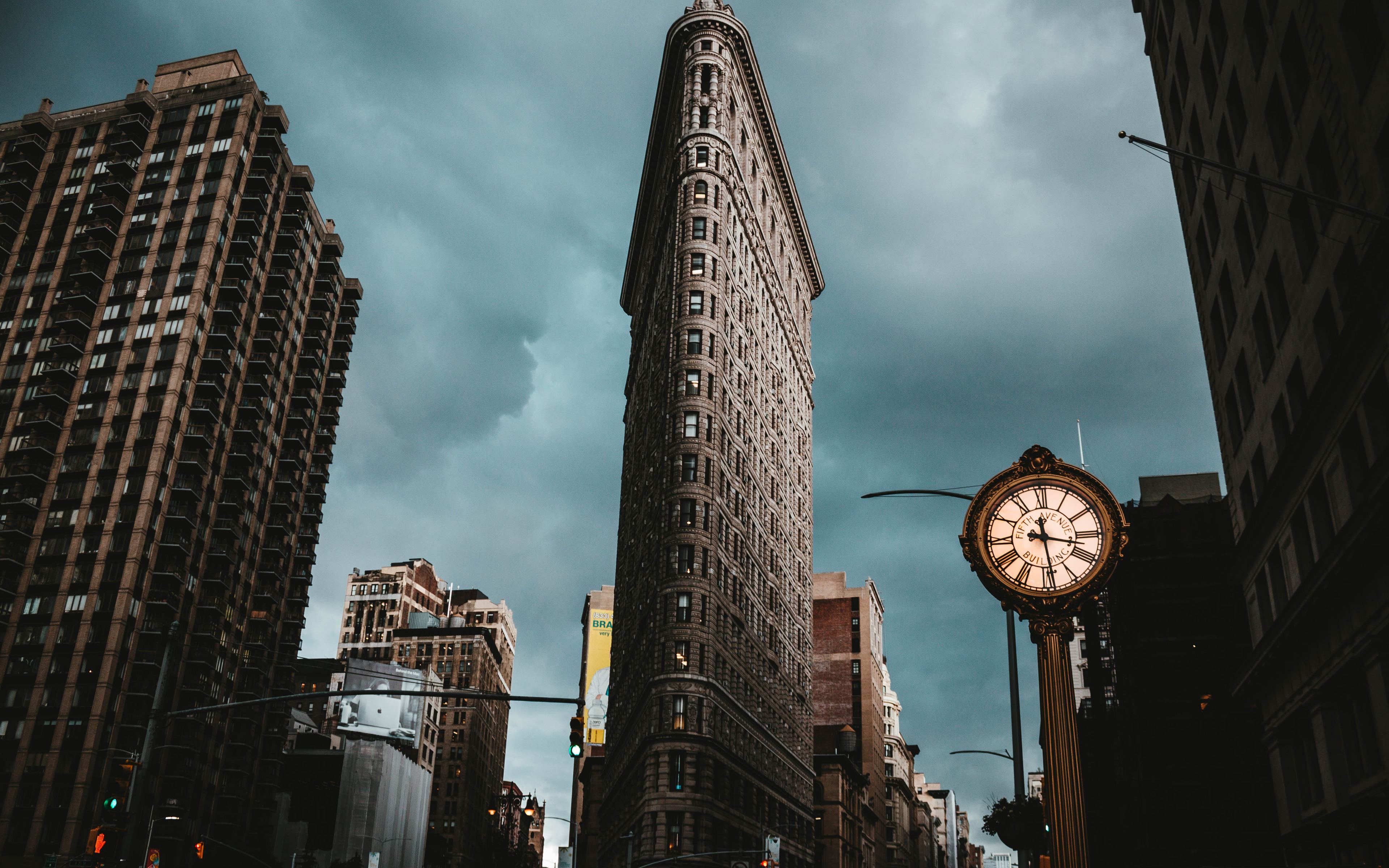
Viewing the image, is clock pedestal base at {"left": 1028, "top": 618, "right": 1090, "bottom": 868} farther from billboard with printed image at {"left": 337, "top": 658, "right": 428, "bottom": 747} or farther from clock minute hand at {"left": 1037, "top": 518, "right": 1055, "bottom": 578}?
billboard with printed image at {"left": 337, "top": 658, "right": 428, "bottom": 747}

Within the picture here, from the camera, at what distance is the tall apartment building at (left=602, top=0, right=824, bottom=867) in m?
74.4

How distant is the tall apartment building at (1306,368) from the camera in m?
22.7

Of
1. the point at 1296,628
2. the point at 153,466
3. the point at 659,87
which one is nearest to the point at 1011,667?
the point at 1296,628

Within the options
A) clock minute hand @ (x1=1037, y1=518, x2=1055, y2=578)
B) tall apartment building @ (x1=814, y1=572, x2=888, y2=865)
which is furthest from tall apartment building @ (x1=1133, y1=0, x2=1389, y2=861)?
tall apartment building @ (x1=814, y1=572, x2=888, y2=865)

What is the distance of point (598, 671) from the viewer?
499 ft

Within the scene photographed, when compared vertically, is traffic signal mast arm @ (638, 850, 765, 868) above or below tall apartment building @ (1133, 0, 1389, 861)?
below

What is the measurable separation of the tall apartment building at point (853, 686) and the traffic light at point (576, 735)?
11925 centimetres

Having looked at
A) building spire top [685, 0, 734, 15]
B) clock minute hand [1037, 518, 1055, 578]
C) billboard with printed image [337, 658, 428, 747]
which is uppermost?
building spire top [685, 0, 734, 15]

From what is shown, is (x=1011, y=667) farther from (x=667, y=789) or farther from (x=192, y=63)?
(x=192, y=63)

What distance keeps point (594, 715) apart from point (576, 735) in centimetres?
11916

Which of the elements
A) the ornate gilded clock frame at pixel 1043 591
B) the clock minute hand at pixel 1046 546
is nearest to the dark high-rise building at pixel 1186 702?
the ornate gilded clock frame at pixel 1043 591

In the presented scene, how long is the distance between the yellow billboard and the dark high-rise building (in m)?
91.9

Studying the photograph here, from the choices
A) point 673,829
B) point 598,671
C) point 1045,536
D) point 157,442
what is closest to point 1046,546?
point 1045,536

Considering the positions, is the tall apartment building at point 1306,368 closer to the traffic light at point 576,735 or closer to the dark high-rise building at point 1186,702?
the dark high-rise building at point 1186,702
